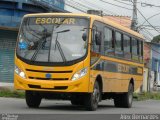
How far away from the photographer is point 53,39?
1755 centimetres

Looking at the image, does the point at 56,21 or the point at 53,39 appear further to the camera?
the point at 56,21

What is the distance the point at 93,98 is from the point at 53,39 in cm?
233

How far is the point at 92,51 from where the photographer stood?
1761 cm

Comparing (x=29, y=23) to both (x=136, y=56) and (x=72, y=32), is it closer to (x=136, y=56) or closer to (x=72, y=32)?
(x=72, y=32)

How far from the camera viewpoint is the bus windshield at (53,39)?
56.9 ft

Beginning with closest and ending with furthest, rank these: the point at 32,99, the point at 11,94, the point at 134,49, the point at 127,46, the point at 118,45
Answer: the point at 32,99, the point at 118,45, the point at 127,46, the point at 134,49, the point at 11,94

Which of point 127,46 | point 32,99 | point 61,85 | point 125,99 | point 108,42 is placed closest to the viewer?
point 61,85

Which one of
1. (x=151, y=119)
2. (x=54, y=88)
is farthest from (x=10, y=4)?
(x=151, y=119)

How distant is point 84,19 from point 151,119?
A: 13.9 feet

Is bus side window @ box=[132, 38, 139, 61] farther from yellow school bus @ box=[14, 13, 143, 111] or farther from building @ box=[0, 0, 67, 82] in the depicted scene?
building @ box=[0, 0, 67, 82]

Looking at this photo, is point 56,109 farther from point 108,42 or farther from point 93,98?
point 108,42

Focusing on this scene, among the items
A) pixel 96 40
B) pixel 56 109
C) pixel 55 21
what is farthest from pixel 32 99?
pixel 96 40

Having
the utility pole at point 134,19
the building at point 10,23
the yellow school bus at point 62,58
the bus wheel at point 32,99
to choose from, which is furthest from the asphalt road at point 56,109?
the utility pole at point 134,19

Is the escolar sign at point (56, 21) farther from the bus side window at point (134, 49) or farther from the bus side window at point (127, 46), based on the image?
the bus side window at point (134, 49)
